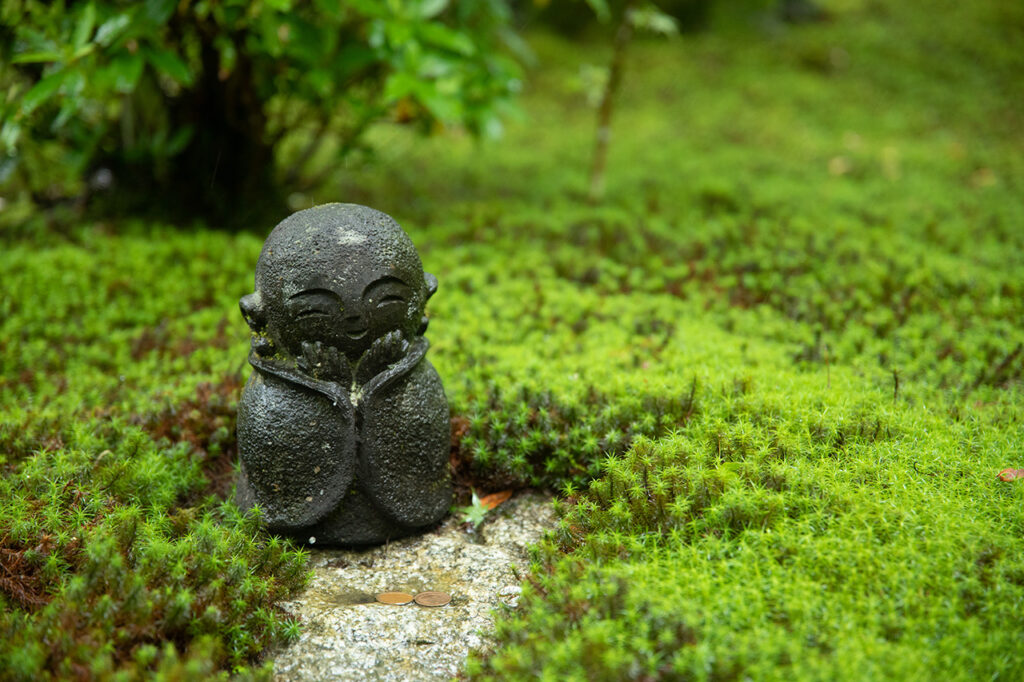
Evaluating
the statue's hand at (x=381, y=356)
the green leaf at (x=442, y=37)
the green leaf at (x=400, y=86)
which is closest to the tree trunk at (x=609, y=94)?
the green leaf at (x=442, y=37)

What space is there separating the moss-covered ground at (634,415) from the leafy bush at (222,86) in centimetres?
68

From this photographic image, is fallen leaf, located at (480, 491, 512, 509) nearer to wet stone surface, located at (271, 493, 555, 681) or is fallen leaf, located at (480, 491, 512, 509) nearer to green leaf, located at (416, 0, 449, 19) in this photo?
wet stone surface, located at (271, 493, 555, 681)

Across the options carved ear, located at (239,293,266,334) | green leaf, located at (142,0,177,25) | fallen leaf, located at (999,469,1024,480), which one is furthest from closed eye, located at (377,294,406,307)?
green leaf, located at (142,0,177,25)

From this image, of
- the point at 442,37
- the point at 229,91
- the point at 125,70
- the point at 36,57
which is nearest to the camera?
the point at 36,57

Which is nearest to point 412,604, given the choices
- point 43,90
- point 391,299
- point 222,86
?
point 391,299

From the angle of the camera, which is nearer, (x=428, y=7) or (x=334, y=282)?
(x=334, y=282)

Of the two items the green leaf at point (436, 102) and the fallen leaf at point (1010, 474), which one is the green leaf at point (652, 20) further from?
Result: the fallen leaf at point (1010, 474)

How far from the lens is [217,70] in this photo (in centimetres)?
639

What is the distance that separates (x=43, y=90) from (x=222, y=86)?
2218 mm

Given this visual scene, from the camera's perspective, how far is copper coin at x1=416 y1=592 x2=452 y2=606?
3.25 metres

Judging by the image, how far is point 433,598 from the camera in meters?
3.27

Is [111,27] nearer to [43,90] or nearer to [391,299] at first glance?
[43,90]

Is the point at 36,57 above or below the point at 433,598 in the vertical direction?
above

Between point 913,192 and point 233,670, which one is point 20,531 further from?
point 913,192
